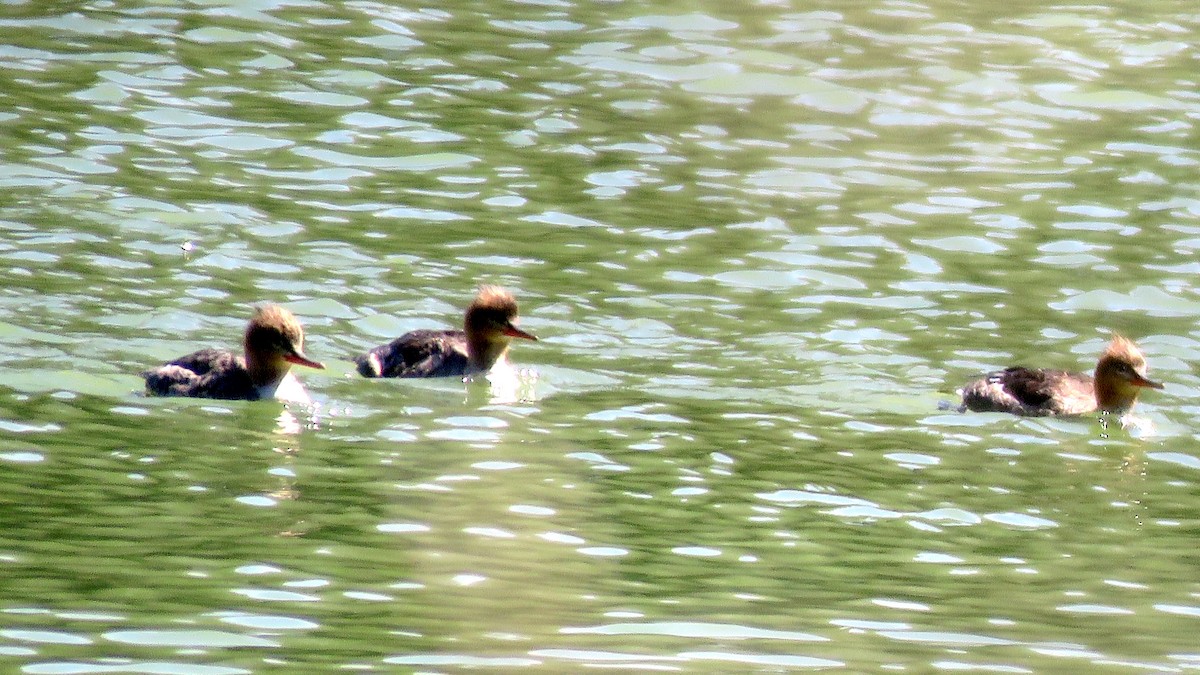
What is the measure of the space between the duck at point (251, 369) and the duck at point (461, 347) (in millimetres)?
497

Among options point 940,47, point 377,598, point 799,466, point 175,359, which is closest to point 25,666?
point 377,598

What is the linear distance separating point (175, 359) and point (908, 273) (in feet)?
16.4

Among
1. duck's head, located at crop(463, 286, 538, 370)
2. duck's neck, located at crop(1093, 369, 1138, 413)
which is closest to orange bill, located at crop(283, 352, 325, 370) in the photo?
duck's head, located at crop(463, 286, 538, 370)

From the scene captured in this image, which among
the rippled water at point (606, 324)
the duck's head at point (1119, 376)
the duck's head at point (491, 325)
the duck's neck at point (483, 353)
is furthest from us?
the duck's neck at point (483, 353)

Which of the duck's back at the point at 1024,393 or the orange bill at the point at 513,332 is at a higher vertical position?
the orange bill at the point at 513,332

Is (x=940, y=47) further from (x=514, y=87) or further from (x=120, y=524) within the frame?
(x=120, y=524)

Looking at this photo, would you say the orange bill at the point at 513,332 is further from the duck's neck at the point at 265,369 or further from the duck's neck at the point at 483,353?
the duck's neck at the point at 265,369

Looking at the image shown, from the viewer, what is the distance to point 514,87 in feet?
58.8

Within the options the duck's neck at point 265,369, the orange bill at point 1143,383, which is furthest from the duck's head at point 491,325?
the orange bill at point 1143,383

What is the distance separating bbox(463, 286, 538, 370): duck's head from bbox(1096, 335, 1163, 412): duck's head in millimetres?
3214

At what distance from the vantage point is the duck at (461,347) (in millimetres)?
12367

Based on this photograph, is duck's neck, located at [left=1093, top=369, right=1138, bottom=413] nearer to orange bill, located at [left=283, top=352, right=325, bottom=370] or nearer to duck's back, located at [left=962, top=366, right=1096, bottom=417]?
duck's back, located at [left=962, top=366, right=1096, bottom=417]

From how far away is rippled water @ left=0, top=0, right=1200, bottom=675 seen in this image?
8250mm

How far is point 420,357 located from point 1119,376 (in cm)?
391
